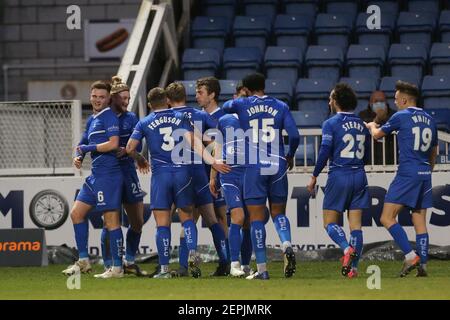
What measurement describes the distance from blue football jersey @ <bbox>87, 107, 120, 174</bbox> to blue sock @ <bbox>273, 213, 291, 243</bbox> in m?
1.84

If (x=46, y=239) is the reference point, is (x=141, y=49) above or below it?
above

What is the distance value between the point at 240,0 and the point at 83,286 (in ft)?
33.5

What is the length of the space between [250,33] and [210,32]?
2.07 ft

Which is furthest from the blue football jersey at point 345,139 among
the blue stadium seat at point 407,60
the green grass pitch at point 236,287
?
the blue stadium seat at point 407,60

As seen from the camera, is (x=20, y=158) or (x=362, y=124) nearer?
(x=362, y=124)

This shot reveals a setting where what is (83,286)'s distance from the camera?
12.3 metres

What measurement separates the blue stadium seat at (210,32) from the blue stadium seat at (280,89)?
5.56 feet

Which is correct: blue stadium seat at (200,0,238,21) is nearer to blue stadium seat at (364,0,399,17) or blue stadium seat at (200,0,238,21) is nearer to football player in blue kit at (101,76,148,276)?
blue stadium seat at (364,0,399,17)

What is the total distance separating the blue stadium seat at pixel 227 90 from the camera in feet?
61.7

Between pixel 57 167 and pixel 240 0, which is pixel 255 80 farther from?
pixel 240 0

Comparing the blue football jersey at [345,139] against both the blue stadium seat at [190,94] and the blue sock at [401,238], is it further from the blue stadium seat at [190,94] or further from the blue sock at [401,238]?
the blue stadium seat at [190,94]

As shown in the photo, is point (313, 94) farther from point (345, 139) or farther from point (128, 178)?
point (345, 139)
